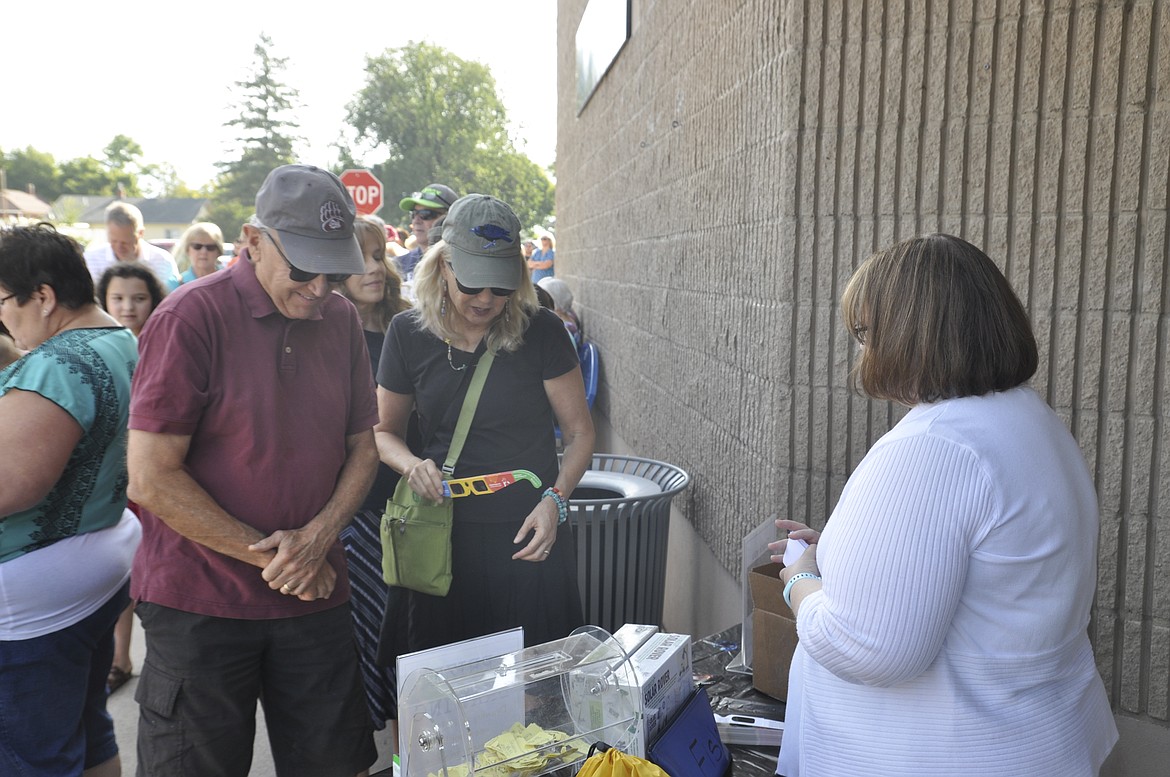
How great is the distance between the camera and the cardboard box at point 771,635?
244cm

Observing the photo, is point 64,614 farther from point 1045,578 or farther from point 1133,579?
point 1133,579

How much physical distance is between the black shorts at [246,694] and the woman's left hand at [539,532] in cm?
55

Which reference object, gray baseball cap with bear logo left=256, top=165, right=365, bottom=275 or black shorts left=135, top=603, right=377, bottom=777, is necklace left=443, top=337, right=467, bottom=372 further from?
black shorts left=135, top=603, right=377, bottom=777

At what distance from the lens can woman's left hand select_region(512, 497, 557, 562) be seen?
9.50 feet

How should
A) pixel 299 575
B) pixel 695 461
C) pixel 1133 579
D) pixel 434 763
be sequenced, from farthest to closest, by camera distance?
1. pixel 695 461
2. pixel 1133 579
3. pixel 299 575
4. pixel 434 763

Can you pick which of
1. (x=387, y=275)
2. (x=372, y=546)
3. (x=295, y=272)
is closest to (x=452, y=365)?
(x=295, y=272)

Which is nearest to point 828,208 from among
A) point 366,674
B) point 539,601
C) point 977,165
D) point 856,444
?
point 977,165

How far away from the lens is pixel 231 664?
243cm

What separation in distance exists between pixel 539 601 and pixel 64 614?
1.38 meters

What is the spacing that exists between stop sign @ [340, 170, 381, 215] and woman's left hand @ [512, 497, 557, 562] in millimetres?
10042

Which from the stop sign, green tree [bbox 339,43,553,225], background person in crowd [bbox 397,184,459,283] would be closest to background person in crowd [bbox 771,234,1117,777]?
background person in crowd [bbox 397,184,459,283]

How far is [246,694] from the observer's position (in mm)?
2500

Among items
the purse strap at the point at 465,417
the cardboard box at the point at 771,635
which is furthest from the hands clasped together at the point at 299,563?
the cardboard box at the point at 771,635

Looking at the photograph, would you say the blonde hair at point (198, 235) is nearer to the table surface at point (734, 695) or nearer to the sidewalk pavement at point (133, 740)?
the sidewalk pavement at point (133, 740)
